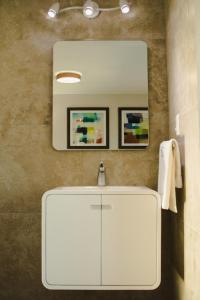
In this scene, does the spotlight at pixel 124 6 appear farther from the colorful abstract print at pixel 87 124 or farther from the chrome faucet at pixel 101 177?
the chrome faucet at pixel 101 177

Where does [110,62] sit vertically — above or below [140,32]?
below

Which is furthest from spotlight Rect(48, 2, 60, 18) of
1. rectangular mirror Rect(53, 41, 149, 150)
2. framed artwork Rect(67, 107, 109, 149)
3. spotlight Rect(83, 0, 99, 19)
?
framed artwork Rect(67, 107, 109, 149)

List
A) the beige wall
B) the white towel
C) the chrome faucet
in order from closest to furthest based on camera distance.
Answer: the beige wall, the white towel, the chrome faucet

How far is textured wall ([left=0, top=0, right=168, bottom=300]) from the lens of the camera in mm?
1934

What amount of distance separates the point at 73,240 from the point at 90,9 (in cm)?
150

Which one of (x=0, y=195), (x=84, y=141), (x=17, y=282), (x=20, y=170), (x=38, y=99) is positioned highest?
(x=38, y=99)

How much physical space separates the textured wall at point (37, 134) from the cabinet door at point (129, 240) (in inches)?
15.3

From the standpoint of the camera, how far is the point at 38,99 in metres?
2.01

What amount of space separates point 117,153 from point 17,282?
3.64 feet

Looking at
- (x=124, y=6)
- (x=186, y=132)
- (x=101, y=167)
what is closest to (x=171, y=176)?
(x=186, y=132)

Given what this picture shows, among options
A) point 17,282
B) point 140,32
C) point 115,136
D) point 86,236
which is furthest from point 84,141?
point 17,282

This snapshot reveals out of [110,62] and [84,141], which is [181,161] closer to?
[84,141]

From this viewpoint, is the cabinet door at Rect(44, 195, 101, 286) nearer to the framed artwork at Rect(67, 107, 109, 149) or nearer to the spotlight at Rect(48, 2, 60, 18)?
the framed artwork at Rect(67, 107, 109, 149)

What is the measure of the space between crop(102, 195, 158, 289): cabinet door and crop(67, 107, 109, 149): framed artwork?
0.50m
